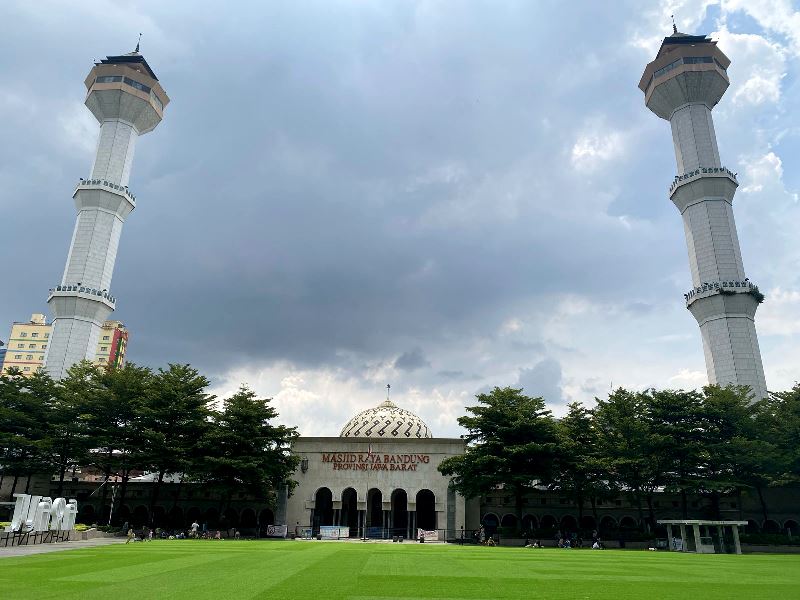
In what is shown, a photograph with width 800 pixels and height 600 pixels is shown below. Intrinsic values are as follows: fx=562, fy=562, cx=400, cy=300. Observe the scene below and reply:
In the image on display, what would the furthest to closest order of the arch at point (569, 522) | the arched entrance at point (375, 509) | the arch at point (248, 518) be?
1. the arched entrance at point (375, 509)
2. the arch at point (248, 518)
3. the arch at point (569, 522)

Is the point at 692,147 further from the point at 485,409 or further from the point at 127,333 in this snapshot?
the point at 127,333

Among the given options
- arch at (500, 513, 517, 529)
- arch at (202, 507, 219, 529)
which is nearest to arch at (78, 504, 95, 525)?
arch at (202, 507, 219, 529)

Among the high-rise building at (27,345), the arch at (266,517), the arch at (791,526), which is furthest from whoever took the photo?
the high-rise building at (27,345)

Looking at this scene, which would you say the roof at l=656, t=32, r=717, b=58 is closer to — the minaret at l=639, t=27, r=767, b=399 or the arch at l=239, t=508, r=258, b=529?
the minaret at l=639, t=27, r=767, b=399

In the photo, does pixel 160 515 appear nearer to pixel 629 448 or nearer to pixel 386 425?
pixel 386 425

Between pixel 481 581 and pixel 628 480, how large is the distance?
1131 inches

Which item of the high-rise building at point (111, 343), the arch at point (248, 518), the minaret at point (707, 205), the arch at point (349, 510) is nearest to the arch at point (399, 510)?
the arch at point (349, 510)

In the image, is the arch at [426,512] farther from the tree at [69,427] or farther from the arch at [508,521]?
the tree at [69,427]

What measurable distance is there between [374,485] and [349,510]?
16.3 feet

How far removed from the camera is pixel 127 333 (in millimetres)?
120875

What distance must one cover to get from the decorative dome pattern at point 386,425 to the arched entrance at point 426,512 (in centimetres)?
560

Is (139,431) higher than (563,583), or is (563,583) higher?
(139,431)

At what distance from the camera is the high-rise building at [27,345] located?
4513 inches

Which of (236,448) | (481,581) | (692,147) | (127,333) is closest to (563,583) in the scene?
(481,581)
